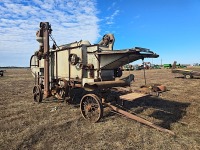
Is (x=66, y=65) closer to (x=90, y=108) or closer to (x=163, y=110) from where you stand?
(x=90, y=108)

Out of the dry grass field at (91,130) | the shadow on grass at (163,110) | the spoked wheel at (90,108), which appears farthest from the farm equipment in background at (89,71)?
the shadow on grass at (163,110)

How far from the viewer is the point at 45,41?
9609mm

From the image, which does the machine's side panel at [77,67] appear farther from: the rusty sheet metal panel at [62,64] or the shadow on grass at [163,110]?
the shadow on grass at [163,110]

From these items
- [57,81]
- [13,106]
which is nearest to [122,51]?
[57,81]

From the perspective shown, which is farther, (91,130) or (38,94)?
(38,94)

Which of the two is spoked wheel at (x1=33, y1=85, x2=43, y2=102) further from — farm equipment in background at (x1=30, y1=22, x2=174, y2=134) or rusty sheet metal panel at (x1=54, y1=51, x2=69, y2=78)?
rusty sheet metal panel at (x1=54, y1=51, x2=69, y2=78)

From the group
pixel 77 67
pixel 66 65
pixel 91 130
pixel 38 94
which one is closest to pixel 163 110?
pixel 91 130

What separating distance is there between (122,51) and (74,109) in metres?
3.98

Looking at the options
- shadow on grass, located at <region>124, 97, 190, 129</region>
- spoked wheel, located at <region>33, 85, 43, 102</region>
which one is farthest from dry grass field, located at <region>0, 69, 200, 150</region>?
spoked wheel, located at <region>33, 85, 43, 102</region>

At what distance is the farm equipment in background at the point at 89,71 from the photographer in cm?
701

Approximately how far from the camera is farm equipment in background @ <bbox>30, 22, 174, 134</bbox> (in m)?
7.01

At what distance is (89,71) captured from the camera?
8023mm

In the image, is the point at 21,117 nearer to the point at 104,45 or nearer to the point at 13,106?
the point at 13,106

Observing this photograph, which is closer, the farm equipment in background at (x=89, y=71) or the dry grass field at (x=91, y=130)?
the dry grass field at (x=91, y=130)
